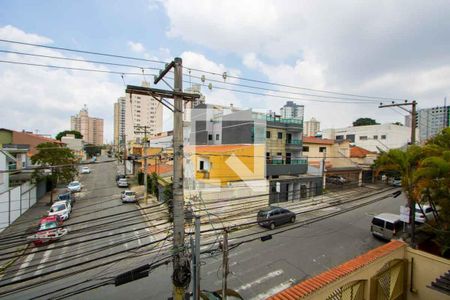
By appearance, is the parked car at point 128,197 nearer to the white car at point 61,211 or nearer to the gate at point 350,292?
the white car at point 61,211

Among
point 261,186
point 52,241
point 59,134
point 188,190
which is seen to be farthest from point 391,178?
point 59,134

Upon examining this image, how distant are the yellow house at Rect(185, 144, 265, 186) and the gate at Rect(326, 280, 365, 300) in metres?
13.2

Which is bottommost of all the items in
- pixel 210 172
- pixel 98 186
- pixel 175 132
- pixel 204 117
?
pixel 98 186

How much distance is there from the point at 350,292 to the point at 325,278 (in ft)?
4.15

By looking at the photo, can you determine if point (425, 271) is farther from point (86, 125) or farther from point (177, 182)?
point (86, 125)

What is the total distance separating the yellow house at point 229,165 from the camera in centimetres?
2042

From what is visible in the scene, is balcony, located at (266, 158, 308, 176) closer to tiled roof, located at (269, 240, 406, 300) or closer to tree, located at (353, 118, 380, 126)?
tiled roof, located at (269, 240, 406, 300)

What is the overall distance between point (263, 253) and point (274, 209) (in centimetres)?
452

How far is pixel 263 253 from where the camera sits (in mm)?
12609

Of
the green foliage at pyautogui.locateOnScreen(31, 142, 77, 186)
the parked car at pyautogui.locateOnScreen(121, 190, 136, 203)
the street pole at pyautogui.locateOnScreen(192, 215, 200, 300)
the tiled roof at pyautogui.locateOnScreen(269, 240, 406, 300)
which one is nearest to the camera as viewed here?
the tiled roof at pyautogui.locateOnScreen(269, 240, 406, 300)

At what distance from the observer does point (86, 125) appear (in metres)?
107

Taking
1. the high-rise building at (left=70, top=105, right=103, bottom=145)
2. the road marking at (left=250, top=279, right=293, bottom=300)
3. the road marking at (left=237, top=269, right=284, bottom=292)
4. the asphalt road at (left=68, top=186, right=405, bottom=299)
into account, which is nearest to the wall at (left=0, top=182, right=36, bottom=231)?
the asphalt road at (left=68, top=186, right=405, bottom=299)

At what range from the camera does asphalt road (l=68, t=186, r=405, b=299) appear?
9.48 metres

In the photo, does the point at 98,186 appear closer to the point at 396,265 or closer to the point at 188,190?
the point at 188,190
